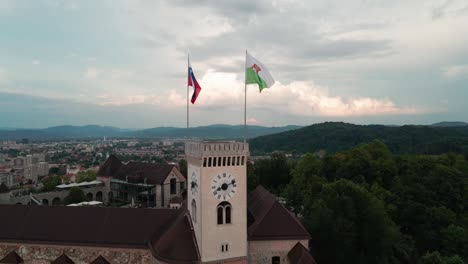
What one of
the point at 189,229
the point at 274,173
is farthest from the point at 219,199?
the point at 274,173

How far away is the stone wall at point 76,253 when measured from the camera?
2645 cm

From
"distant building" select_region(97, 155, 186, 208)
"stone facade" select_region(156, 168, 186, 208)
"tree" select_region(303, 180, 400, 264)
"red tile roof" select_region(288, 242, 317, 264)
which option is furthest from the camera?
"distant building" select_region(97, 155, 186, 208)

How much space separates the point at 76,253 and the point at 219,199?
11796mm

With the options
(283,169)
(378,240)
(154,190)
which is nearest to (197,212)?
(378,240)

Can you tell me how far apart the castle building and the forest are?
5.78 metres

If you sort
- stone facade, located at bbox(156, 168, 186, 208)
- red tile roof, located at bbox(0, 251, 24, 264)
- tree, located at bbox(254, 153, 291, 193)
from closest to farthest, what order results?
red tile roof, located at bbox(0, 251, 24, 264)
stone facade, located at bbox(156, 168, 186, 208)
tree, located at bbox(254, 153, 291, 193)

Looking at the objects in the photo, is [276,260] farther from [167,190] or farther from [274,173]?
[274,173]

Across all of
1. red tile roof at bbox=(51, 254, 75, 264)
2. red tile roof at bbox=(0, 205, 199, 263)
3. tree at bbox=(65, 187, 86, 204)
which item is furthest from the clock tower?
tree at bbox=(65, 187, 86, 204)

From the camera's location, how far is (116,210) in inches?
1159

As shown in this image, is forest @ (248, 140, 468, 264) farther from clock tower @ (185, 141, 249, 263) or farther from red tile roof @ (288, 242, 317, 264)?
clock tower @ (185, 141, 249, 263)

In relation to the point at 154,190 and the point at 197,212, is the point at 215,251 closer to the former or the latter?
the point at 197,212

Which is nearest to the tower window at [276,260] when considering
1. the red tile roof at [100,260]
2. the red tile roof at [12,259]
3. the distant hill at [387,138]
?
the red tile roof at [100,260]

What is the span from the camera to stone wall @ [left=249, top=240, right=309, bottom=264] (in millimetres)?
26420

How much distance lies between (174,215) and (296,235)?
30.0ft
